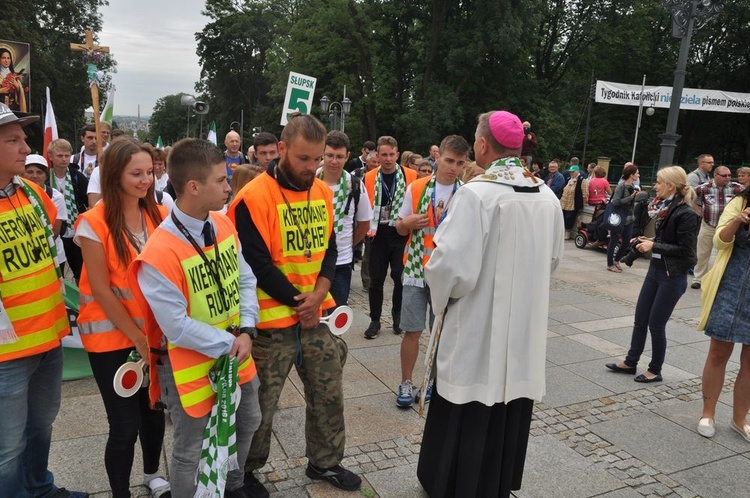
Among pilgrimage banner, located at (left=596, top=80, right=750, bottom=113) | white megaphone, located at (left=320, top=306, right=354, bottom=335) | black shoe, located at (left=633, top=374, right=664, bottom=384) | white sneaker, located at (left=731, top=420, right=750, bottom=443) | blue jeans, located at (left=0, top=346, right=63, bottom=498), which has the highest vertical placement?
pilgrimage banner, located at (left=596, top=80, right=750, bottom=113)

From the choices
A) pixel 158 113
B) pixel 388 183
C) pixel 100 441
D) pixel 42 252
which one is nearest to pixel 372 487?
pixel 100 441

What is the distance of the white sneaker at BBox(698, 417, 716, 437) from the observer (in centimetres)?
396

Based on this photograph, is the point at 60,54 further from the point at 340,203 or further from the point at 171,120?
the point at 171,120

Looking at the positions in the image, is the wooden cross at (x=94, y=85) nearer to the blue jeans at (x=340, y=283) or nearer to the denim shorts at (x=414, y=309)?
the blue jeans at (x=340, y=283)

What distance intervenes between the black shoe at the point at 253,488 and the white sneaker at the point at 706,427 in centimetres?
318

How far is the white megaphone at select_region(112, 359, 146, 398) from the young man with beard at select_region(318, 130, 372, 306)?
2.50 metres

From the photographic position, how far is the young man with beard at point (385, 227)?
18.9ft

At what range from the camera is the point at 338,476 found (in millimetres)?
3092

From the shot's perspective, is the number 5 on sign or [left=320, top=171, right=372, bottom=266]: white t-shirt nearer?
[left=320, top=171, right=372, bottom=266]: white t-shirt

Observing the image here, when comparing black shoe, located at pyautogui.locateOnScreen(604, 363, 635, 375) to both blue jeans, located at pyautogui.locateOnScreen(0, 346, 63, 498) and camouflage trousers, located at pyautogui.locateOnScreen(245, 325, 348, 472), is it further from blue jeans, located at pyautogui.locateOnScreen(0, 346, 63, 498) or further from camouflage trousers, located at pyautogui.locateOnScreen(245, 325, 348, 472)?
blue jeans, located at pyautogui.locateOnScreen(0, 346, 63, 498)

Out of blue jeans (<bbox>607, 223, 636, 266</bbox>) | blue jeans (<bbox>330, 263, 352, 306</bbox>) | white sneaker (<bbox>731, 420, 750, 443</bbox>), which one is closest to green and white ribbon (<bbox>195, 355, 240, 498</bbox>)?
blue jeans (<bbox>330, 263, 352, 306</bbox>)

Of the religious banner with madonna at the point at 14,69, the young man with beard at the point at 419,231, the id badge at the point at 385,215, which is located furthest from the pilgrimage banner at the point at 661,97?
the religious banner with madonna at the point at 14,69

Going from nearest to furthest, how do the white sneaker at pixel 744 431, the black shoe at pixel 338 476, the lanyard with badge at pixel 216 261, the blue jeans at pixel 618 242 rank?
the lanyard with badge at pixel 216 261
the black shoe at pixel 338 476
the white sneaker at pixel 744 431
the blue jeans at pixel 618 242

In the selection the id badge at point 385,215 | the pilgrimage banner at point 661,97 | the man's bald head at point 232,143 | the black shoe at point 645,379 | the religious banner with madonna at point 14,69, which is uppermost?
the pilgrimage banner at point 661,97
